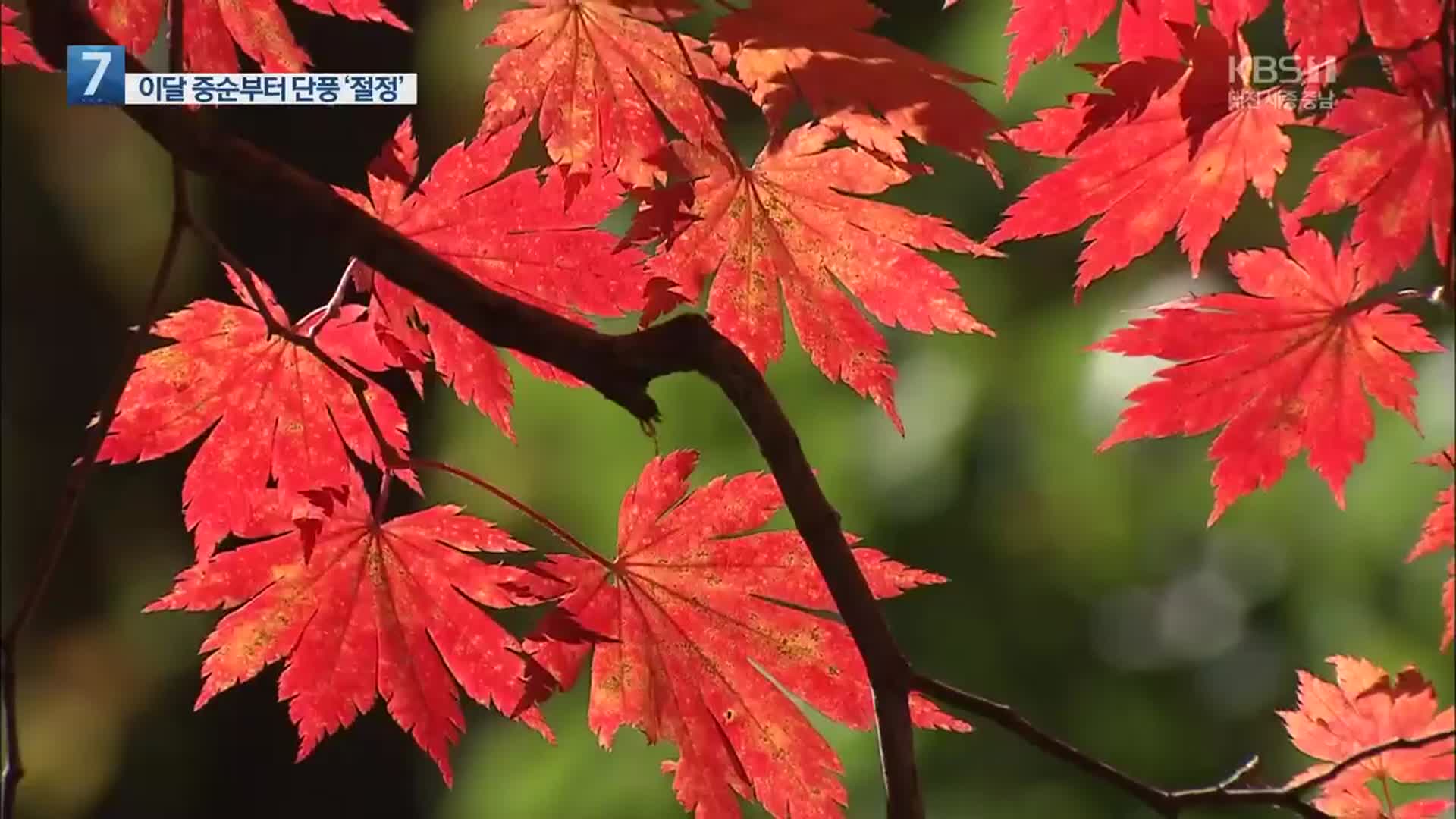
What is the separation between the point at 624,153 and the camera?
61cm

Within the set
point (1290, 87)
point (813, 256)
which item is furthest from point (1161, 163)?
point (813, 256)

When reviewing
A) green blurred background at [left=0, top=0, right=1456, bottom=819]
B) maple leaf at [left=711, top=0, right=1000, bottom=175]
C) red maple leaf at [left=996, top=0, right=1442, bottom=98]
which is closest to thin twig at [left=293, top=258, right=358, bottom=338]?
maple leaf at [left=711, top=0, right=1000, bottom=175]

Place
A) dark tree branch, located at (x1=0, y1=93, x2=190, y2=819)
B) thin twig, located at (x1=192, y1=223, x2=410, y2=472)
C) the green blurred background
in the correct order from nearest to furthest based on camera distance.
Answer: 1. dark tree branch, located at (x1=0, y1=93, x2=190, y2=819)
2. thin twig, located at (x1=192, y1=223, x2=410, y2=472)
3. the green blurred background

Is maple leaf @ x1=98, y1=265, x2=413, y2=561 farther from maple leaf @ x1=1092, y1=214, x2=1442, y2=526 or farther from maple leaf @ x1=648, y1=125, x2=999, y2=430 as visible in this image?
maple leaf @ x1=1092, y1=214, x2=1442, y2=526

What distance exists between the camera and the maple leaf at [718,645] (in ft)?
1.88

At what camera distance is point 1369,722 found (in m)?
0.60

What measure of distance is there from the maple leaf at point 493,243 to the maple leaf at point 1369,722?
0.40 meters

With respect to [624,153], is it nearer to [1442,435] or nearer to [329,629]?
[329,629]

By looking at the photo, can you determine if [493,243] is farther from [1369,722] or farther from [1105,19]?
[1369,722]

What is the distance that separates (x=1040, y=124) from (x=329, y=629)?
452 millimetres

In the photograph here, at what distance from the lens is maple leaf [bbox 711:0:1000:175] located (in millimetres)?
532

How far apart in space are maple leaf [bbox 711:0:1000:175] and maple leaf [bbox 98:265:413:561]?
0.24 metres

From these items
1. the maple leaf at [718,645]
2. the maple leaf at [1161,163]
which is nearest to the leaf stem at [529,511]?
the maple leaf at [718,645]

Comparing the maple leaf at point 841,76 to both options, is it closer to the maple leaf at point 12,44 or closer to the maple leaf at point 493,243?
the maple leaf at point 493,243
